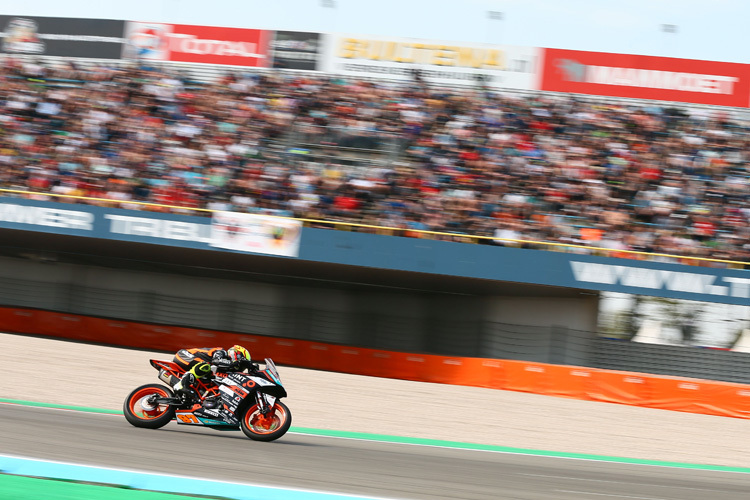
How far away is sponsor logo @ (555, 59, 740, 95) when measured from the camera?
72.9ft

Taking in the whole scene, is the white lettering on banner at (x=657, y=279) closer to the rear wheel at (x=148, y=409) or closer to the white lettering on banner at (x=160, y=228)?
the white lettering on banner at (x=160, y=228)

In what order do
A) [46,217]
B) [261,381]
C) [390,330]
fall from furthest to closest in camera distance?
1. [390,330]
2. [46,217]
3. [261,381]

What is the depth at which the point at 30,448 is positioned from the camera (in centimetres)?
639

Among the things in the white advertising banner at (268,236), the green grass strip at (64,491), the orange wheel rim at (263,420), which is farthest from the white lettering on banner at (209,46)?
the green grass strip at (64,491)

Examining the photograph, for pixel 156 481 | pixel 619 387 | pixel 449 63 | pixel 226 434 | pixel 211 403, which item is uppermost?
pixel 449 63

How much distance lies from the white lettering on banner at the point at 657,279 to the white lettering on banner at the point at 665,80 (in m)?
7.86

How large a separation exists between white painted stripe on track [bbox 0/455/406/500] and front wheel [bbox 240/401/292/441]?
2279 mm

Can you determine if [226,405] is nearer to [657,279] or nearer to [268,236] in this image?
[268,236]

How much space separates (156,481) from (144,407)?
2.95 meters

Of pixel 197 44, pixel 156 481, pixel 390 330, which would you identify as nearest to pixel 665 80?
pixel 390 330

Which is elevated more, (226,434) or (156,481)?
(156,481)

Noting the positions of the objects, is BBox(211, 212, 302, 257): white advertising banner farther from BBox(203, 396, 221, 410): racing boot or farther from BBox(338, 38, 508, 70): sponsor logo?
BBox(203, 396, 221, 410): racing boot

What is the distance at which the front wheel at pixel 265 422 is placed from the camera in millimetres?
A: 8039

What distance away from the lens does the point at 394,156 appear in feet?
63.3
